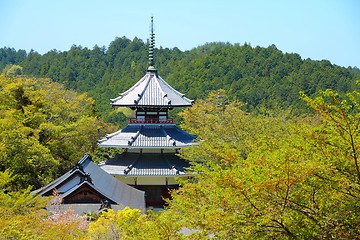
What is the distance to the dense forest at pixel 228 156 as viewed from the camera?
8992 millimetres

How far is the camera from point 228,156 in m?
10.9

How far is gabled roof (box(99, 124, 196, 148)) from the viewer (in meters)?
27.0

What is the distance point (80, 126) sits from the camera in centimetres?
3950

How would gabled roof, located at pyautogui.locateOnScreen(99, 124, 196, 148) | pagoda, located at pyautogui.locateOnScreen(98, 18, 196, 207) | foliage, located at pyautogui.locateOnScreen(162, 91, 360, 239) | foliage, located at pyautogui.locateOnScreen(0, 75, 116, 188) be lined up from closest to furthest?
foliage, located at pyautogui.locateOnScreen(162, 91, 360, 239), pagoda, located at pyautogui.locateOnScreen(98, 18, 196, 207), gabled roof, located at pyautogui.locateOnScreen(99, 124, 196, 148), foliage, located at pyautogui.locateOnScreen(0, 75, 116, 188)

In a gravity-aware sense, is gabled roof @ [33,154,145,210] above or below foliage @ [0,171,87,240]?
below

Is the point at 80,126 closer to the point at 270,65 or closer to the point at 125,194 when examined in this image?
the point at 125,194

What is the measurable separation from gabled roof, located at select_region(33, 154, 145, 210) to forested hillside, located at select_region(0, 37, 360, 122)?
35277mm

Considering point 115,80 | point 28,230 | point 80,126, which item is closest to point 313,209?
point 28,230

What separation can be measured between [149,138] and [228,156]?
16.7 m

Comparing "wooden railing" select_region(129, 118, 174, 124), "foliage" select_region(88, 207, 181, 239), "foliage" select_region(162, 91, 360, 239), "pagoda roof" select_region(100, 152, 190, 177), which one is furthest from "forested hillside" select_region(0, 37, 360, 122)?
"foliage" select_region(162, 91, 360, 239)

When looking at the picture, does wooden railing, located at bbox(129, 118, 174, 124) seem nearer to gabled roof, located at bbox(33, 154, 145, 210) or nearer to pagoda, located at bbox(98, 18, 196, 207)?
pagoda, located at bbox(98, 18, 196, 207)

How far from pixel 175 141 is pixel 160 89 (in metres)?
3.36

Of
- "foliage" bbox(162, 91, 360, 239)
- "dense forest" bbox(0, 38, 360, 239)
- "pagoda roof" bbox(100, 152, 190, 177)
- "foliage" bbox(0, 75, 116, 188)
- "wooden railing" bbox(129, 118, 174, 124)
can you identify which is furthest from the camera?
"wooden railing" bbox(129, 118, 174, 124)

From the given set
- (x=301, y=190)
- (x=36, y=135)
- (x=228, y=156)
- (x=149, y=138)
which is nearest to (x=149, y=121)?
(x=149, y=138)
